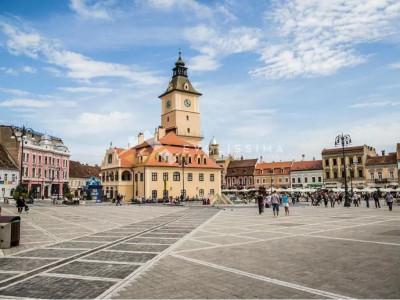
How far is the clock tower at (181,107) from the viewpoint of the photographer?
243 ft

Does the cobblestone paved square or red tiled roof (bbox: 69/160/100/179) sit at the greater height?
red tiled roof (bbox: 69/160/100/179)

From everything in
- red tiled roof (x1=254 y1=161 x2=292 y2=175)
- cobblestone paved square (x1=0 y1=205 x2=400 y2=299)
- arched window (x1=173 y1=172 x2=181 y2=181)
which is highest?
red tiled roof (x1=254 y1=161 x2=292 y2=175)

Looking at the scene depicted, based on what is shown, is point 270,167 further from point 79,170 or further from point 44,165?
point 44,165

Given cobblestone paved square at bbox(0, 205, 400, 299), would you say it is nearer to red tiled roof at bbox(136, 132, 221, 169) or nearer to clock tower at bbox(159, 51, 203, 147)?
red tiled roof at bbox(136, 132, 221, 169)

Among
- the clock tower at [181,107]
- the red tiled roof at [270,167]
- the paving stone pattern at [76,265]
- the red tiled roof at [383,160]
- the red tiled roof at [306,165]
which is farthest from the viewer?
the red tiled roof at [270,167]

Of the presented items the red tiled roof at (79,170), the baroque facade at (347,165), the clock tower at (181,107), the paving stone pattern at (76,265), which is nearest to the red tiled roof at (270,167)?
the baroque facade at (347,165)

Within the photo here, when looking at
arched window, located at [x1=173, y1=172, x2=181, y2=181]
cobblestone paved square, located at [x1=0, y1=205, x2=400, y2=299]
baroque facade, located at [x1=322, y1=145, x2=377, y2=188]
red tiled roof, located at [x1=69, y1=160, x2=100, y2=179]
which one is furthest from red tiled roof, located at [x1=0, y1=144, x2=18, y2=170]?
baroque facade, located at [x1=322, y1=145, x2=377, y2=188]

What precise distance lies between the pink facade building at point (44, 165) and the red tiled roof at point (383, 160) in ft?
225

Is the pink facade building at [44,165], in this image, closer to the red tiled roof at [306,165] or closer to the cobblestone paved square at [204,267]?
the cobblestone paved square at [204,267]

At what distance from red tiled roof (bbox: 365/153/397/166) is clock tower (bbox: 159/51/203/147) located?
3845 centimetres

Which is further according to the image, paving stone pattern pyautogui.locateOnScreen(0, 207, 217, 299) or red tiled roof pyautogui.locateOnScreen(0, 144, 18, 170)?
red tiled roof pyautogui.locateOnScreen(0, 144, 18, 170)

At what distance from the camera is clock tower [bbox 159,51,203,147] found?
73.9 m

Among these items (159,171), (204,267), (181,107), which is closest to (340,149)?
(181,107)

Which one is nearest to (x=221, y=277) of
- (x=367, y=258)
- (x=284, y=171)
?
(x=367, y=258)
